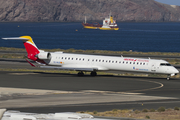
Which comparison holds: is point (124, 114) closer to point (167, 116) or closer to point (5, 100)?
point (167, 116)

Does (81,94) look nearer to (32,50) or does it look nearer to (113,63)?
(113,63)

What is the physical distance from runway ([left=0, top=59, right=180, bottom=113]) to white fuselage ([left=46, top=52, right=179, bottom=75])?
2453 mm

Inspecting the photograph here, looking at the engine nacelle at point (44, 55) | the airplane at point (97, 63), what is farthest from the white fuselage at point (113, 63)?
the engine nacelle at point (44, 55)

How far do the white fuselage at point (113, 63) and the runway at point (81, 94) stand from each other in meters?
2.45

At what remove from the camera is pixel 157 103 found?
2619 centimetres

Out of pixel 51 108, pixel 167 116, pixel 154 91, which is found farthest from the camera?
pixel 154 91

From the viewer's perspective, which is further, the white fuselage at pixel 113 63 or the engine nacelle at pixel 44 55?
Result: the engine nacelle at pixel 44 55

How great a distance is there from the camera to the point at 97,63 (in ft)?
143

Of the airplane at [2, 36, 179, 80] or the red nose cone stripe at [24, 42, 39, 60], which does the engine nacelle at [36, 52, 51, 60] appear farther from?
the red nose cone stripe at [24, 42, 39, 60]

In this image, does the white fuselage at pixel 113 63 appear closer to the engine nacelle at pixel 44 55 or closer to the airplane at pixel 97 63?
→ the airplane at pixel 97 63

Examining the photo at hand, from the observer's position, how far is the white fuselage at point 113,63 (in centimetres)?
4119

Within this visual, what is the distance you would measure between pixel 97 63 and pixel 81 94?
13904 millimetres

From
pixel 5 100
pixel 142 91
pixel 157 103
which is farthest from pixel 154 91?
pixel 5 100

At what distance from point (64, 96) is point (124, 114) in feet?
30.0
